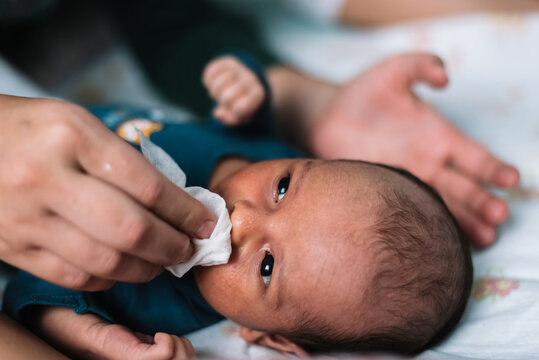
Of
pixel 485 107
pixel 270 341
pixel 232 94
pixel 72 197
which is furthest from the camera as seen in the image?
pixel 485 107

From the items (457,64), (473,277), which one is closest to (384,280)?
(473,277)

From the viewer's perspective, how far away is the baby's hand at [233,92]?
1.34 metres

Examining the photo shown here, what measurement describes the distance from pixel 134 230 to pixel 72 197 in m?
0.09

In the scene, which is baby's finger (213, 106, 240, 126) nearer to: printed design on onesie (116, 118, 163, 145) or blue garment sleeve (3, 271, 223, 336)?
printed design on onesie (116, 118, 163, 145)

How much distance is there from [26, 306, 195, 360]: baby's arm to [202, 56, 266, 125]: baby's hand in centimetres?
64

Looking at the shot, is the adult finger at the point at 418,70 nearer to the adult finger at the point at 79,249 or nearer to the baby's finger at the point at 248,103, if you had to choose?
the baby's finger at the point at 248,103

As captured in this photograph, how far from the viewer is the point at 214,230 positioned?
0.87m

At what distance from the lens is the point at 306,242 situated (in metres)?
0.95

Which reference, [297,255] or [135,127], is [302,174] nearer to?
[297,255]

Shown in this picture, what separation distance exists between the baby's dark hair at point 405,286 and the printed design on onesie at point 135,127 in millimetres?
621

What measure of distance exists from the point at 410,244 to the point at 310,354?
0.33m

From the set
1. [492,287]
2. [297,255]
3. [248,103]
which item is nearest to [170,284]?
[297,255]

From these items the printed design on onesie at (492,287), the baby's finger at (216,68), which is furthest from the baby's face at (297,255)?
the baby's finger at (216,68)

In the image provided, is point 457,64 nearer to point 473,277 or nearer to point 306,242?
point 473,277
